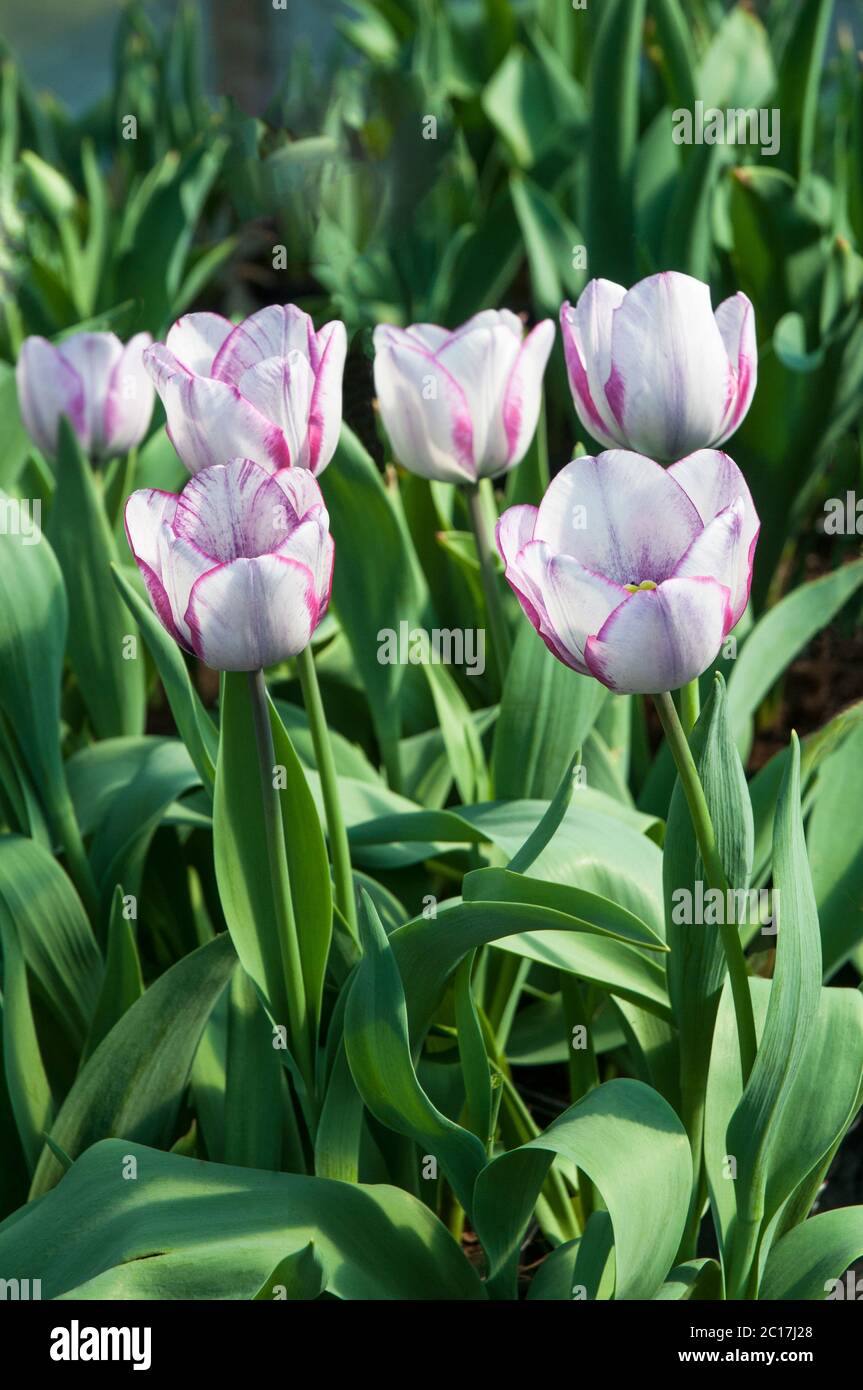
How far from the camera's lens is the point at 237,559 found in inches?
22.1

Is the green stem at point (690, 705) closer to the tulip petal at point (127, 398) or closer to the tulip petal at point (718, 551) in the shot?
the tulip petal at point (718, 551)

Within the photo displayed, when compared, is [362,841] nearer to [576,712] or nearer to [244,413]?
[576,712]

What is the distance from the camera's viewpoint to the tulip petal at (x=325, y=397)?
25.3 inches

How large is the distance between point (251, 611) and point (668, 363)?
239 millimetres

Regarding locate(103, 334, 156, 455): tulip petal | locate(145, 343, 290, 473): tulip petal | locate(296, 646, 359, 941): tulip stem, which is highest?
locate(103, 334, 156, 455): tulip petal

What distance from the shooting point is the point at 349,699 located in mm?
1217

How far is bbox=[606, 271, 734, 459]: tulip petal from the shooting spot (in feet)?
2.12

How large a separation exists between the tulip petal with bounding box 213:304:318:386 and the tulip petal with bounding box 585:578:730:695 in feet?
0.75

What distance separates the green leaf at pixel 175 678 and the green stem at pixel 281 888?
0.25 feet

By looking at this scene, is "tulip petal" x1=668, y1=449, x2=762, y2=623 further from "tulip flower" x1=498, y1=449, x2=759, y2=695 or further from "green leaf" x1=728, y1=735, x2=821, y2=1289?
"green leaf" x1=728, y1=735, x2=821, y2=1289

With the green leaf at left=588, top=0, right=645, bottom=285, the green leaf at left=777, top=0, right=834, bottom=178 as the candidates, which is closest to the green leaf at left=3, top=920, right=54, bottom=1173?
the green leaf at left=588, top=0, right=645, bottom=285
